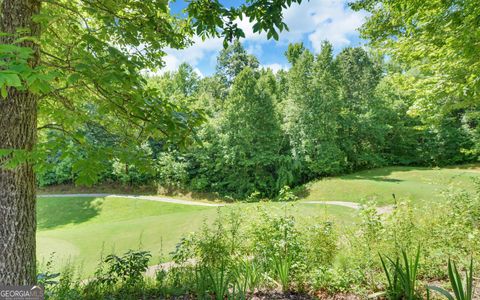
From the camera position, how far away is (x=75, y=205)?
722 inches

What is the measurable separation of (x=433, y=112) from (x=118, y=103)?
6402 millimetres

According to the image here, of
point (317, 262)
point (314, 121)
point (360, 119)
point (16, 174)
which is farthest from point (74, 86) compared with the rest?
point (360, 119)

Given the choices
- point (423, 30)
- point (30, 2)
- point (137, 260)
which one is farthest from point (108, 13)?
point (423, 30)

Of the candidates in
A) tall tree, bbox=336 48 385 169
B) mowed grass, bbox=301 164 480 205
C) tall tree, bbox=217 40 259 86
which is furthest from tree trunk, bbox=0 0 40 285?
tall tree, bbox=217 40 259 86

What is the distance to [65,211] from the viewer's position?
17.4 m

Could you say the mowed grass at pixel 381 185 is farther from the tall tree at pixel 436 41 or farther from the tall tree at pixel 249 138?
the tall tree at pixel 436 41

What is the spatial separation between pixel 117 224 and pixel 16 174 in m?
11.9

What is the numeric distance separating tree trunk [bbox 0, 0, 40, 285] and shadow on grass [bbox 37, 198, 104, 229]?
1553 centimetres

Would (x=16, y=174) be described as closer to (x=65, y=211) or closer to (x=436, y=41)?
(x=436, y=41)

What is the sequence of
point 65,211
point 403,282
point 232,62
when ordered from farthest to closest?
point 232,62 < point 65,211 < point 403,282

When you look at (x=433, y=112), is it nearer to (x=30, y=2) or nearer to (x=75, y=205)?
(x=30, y=2)

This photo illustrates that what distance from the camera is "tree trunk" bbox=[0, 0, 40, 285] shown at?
2430mm

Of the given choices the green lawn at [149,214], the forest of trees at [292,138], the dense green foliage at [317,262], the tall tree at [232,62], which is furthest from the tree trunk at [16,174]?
the tall tree at [232,62]

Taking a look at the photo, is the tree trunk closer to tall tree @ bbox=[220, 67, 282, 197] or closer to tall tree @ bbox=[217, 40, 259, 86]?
tall tree @ bbox=[220, 67, 282, 197]
